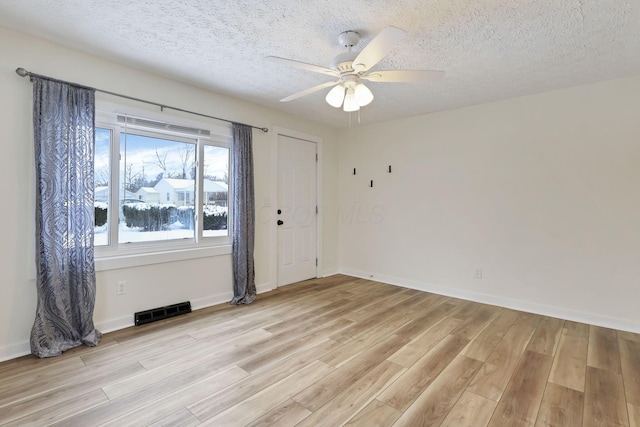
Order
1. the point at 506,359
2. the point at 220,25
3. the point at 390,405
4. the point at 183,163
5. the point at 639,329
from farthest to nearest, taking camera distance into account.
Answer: the point at 183,163 → the point at 639,329 → the point at 506,359 → the point at 220,25 → the point at 390,405

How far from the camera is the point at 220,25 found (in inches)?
88.6

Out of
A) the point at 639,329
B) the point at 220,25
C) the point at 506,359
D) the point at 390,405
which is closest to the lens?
the point at 390,405

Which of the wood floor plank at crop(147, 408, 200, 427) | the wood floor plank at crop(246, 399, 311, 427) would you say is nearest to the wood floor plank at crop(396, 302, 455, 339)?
the wood floor plank at crop(246, 399, 311, 427)

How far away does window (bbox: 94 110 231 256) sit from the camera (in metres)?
2.88

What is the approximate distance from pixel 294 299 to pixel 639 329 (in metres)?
3.51

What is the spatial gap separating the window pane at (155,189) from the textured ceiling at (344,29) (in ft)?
2.44

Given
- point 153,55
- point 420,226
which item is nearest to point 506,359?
point 420,226

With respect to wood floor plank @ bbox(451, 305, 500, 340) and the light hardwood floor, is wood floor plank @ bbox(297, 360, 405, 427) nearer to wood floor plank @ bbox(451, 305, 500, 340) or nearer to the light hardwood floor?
the light hardwood floor

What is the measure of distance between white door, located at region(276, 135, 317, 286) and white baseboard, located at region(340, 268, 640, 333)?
47.0 inches

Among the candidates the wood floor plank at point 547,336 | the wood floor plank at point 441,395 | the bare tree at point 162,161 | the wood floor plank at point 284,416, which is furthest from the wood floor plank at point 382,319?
the bare tree at point 162,161

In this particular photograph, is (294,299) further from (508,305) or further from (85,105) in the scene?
(85,105)

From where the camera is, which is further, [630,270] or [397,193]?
[397,193]

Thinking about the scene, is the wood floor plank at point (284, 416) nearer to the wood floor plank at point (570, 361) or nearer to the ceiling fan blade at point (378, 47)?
the wood floor plank at point (570, 361)

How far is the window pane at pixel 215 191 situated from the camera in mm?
3629
